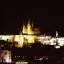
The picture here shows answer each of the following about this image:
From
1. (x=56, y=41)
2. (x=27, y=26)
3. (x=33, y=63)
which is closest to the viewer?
(x=33, y=63)

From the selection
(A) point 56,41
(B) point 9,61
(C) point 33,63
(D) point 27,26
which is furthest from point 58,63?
(D) point 27,26

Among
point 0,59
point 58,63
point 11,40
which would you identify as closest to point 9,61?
point 0,59

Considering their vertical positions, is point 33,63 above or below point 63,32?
below

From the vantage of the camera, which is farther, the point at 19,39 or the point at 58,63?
the point at 19,39

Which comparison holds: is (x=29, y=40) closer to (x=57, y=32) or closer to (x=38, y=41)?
(x=38, y=41)

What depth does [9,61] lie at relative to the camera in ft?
53.9

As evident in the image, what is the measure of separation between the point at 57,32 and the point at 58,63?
26931 mm

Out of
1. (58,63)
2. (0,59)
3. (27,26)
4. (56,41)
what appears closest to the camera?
(58,63)

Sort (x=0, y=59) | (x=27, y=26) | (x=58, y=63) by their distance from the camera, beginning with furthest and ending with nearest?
(x=27, y=26) < (x=0, y=59) < (x=58, y=63)

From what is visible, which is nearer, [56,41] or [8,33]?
[56,41]

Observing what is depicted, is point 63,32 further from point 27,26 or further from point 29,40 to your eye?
point 27,26

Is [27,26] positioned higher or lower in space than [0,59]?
higher

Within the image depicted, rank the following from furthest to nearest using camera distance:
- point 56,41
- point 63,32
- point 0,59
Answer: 1. point 63,32
2. point 56,41
3. point 0,59

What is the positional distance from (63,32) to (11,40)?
949cm
